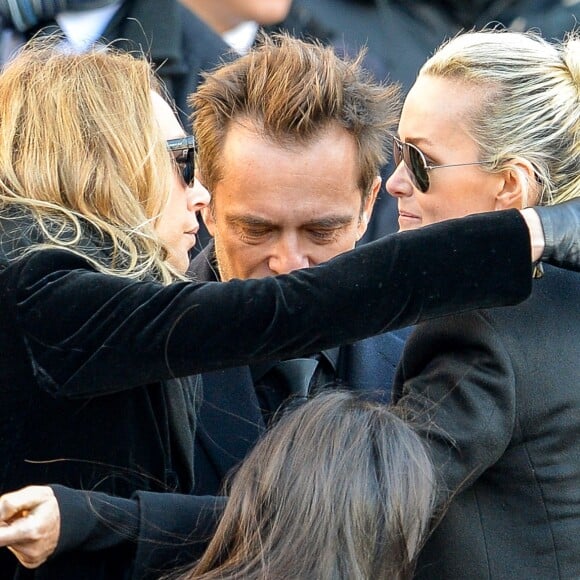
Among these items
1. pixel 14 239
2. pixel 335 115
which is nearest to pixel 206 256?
pixel 335 115

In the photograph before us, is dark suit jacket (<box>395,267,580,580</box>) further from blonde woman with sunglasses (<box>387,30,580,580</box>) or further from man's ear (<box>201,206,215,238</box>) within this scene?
man's ear (<box>201,206,215,238</box>)

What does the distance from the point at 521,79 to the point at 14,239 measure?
0.91m

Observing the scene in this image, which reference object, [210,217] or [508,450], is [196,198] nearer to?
[210,217]

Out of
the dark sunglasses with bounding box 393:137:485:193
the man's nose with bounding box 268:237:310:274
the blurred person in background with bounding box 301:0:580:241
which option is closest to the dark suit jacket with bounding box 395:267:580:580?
the dark sunglasses with bounding box 393:137:485:193

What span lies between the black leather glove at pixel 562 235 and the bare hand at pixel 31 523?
2.72 feet

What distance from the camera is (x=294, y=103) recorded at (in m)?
3.03

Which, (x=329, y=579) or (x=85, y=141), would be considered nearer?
(x=329, y=579)

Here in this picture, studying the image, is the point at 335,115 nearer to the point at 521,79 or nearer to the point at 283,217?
the point at 283,217

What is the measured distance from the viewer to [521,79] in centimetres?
237

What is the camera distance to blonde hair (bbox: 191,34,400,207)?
303cm

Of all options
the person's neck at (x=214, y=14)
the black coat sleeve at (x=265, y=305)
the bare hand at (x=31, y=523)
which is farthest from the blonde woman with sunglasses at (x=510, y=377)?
the person's neck at (x=214, y=14)

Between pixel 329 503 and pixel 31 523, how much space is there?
16.6 inches

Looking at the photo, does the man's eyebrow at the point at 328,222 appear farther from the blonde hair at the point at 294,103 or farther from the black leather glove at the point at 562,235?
the black leather glove at the point at 562,235

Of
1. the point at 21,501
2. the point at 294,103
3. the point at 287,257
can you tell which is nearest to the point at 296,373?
the point at 287,257
